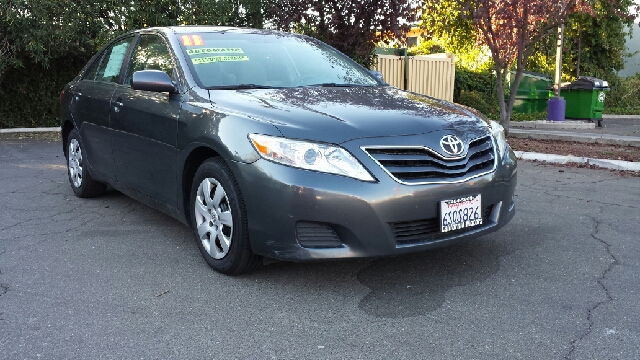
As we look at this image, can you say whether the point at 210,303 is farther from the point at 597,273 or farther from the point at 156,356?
the point at 597,273

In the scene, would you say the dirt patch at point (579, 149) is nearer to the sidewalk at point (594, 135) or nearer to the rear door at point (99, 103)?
the sidewalk at point (594, 135)

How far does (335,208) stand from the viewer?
10.5 ft

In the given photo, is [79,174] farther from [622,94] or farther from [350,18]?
[622,94]

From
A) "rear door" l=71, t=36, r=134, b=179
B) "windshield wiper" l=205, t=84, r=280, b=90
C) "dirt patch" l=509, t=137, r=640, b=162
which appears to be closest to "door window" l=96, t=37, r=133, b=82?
"rear door" l=71, t=36, r=134, b=179

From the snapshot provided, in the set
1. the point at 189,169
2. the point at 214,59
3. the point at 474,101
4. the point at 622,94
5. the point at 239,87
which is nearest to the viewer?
the point at 189,169

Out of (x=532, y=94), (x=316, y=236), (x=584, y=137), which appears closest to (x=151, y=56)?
(x=316, y=236)

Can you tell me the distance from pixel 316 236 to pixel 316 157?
0.43m

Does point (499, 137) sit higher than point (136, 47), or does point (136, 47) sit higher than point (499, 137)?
point (136, 47)

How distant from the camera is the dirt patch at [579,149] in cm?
887

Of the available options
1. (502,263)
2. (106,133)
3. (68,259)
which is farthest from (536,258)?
(106,133)

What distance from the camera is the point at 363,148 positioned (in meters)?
3.28

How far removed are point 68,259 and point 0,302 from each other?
2.52 ft

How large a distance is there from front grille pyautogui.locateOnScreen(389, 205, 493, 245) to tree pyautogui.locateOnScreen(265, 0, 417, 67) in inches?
357

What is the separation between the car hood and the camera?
336 cm
